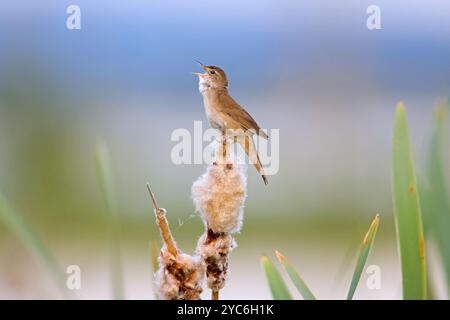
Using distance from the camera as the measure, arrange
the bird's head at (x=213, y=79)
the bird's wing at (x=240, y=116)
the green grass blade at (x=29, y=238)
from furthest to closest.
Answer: the bird's head at (x=213, y=79)
the bird's wing at (x=240, y=116)
the green grass blade at (x=29, y=238)

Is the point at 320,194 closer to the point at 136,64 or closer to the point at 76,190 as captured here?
the point at 76,190

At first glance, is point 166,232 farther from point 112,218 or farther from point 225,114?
point 225,114

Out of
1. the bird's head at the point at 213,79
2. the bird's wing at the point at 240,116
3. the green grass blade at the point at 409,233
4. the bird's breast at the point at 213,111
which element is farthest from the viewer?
the bird's head at the point at 213,79

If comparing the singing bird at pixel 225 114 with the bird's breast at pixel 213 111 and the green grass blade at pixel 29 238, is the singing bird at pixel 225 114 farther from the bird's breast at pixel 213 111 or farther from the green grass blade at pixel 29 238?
the green grass blade at pixel 29 238

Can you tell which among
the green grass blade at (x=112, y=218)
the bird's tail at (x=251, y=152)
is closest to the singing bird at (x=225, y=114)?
the bird's tail at (x=251, y=152)

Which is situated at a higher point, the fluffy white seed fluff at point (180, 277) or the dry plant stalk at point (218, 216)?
the dry plant stalk at point (218, 216)

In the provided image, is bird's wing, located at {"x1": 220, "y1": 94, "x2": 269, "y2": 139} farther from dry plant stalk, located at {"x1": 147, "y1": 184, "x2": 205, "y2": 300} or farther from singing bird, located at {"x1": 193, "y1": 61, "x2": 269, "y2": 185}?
dry plant stalk, located at {"x1": 147, "y1": 184, "x2": 205, "y2": 300}

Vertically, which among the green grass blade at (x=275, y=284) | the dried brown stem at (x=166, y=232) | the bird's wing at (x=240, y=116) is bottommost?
the green grass blade at (x=275, y=284)

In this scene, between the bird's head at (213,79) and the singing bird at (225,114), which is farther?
the bird's head at (213,79)
